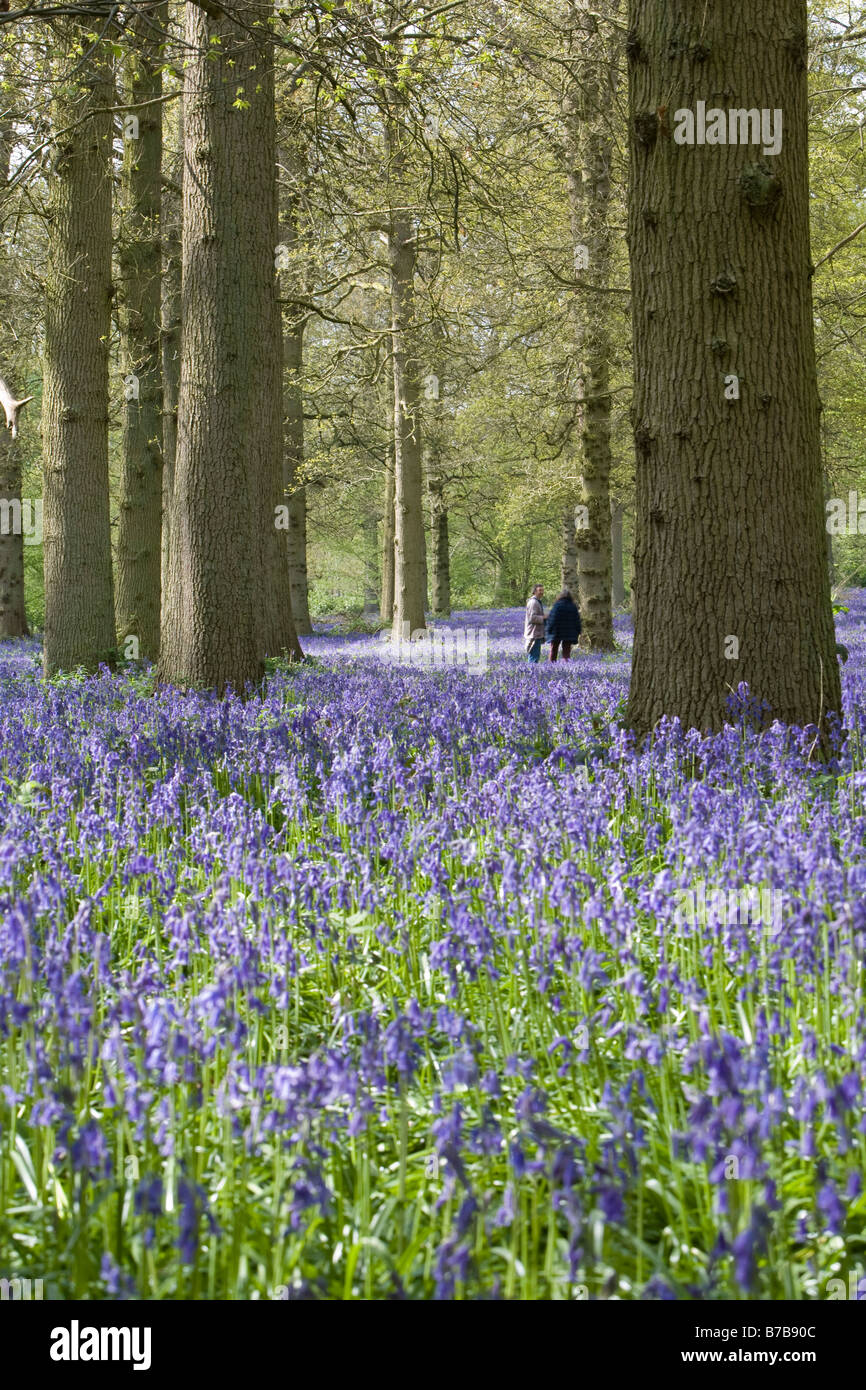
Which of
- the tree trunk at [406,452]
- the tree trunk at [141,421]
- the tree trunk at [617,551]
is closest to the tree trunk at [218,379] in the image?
the tree trunk at [141,421]

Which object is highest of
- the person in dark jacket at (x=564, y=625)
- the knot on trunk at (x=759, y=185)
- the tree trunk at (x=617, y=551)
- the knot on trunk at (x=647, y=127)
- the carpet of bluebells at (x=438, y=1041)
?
the tree trunk at (x=617, y=551)

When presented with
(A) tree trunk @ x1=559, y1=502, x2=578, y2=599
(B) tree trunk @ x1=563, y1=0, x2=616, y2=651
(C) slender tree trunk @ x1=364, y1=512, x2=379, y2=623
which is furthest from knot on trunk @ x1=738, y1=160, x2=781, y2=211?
(C) slender tree trunk @ x1=364, y1=512, x2=379, y2=623

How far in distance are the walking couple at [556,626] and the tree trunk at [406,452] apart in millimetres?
2336

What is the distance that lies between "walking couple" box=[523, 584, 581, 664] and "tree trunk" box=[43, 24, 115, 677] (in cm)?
845

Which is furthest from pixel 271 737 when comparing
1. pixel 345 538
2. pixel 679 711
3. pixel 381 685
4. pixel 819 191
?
pixel 345 538

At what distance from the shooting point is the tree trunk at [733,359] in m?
5.32

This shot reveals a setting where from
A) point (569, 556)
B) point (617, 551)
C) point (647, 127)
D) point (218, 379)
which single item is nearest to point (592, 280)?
point (218, 379)

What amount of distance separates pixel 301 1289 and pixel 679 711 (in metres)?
4.43

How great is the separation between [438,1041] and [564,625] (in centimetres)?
1593

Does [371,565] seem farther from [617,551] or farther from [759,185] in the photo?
[759,185]

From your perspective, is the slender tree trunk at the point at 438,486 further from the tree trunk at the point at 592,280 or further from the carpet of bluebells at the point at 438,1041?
the carpet of bluebells at the point at 438,1041

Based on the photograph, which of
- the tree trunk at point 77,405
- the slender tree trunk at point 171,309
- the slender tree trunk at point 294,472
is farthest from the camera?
the slender tree trunk at point 294,472

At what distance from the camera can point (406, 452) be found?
19812mm
